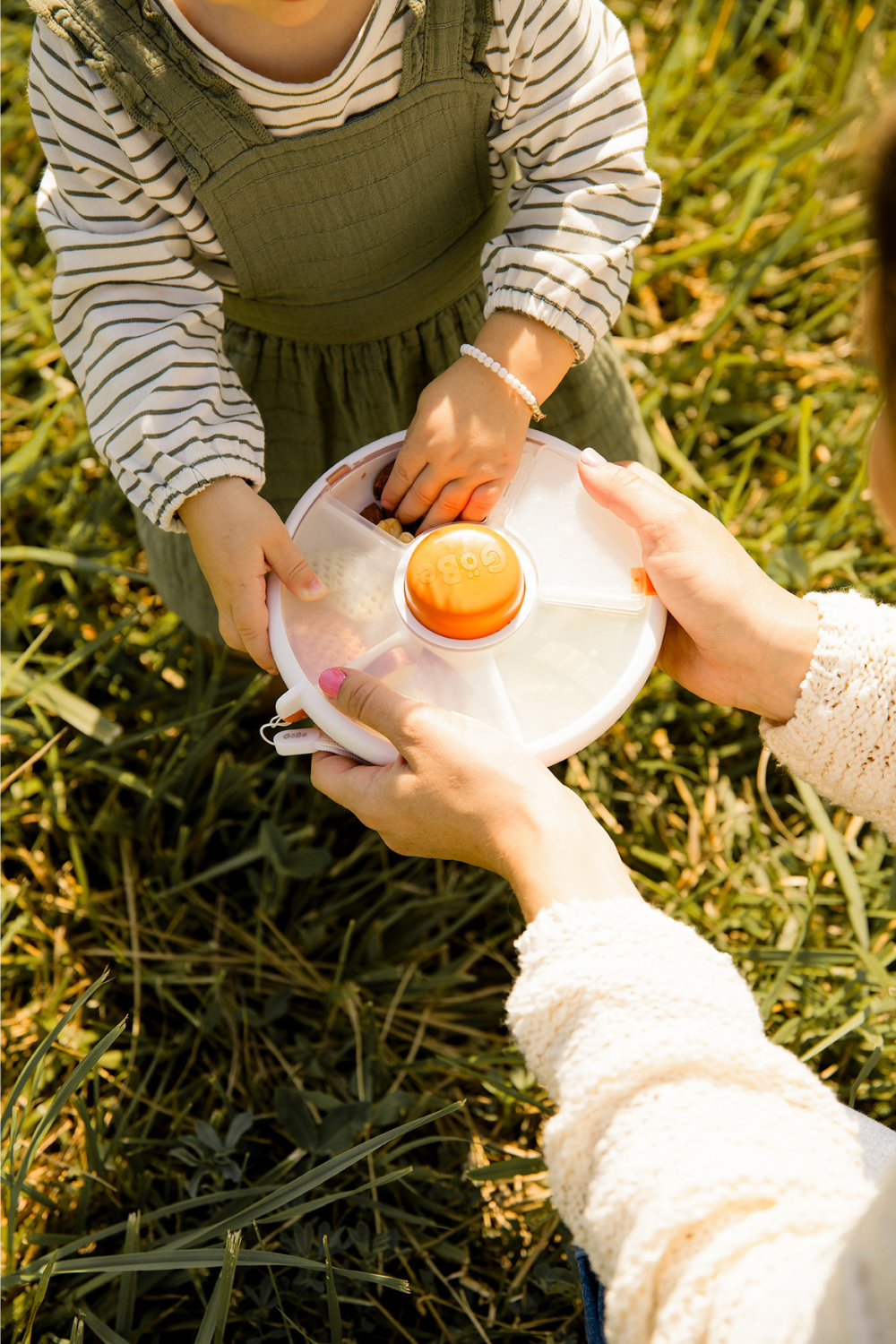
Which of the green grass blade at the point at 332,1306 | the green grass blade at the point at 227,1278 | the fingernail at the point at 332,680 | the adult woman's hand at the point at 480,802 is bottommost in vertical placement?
the green grass blade at the point at 332,1306

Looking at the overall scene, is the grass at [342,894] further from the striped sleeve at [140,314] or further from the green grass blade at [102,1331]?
the striped sleeve at [140,314]

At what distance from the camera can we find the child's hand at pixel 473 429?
0.89 m

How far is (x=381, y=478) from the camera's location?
3.11 ft

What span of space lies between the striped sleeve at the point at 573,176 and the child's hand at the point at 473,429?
0.02 meters

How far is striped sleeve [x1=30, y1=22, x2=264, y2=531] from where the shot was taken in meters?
0.83

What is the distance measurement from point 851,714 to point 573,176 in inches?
21.2

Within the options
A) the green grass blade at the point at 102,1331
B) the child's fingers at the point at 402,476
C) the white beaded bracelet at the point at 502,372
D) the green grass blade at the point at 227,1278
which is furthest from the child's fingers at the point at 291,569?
the green grass blade at the point at 102,1331

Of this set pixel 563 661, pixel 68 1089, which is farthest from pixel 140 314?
pixel 68 1089

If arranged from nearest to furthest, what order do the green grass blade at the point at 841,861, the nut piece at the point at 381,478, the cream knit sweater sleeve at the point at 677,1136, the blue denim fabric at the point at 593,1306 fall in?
the cream knit sweater sleeve at the point at 677,1136, the blue denim fabric at the point at 593,1306, the nut piece at the point at 381,478, the green grass blade at the point at 841,861

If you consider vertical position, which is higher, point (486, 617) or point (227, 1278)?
point (486, 617)

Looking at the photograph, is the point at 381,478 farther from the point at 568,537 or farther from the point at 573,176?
the point at 573,176

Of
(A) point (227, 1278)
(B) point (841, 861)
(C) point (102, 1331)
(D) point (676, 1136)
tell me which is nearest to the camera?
(D) point (676, 1136)

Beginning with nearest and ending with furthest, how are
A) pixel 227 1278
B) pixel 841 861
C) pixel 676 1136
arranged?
pixel 676 1136, pixel 227 1278, pixel 841 861

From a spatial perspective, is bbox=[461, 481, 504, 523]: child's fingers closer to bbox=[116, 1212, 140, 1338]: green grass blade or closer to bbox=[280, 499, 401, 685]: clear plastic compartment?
bbox=[280, 499, 401, 685]: clear plastic compartment
